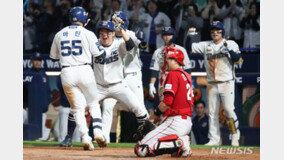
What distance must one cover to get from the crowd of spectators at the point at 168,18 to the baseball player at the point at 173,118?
617 centimetres

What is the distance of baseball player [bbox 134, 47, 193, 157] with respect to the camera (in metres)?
5.95

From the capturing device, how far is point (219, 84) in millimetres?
9320

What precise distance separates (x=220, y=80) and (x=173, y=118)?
3421 mm

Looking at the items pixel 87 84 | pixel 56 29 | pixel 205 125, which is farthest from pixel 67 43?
pixel 56 29

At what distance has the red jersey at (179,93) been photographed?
596 centimetres

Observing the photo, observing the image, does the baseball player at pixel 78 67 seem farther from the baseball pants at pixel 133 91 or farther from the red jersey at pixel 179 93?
the baseball pants at pixel 133 91

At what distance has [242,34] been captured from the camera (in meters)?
12.4

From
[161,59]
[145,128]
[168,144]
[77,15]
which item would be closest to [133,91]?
[161,59]

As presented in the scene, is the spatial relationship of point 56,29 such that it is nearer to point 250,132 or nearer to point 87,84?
point 250,132

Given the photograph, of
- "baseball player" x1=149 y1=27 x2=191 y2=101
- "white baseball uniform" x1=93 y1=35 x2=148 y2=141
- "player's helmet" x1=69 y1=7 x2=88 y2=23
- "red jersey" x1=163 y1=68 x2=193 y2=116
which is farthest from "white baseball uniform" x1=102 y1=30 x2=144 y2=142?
"red jersey" x1=163 y1=68 x2=193 y2=116

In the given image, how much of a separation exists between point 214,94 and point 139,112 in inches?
76.4

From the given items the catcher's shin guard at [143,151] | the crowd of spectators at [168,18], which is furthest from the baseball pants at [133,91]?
the crowd of spectators at [168,18]

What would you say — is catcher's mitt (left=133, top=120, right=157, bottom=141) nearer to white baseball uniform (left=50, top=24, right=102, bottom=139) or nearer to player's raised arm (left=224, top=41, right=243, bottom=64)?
white baseball uniform (left=50, top=24, right=102, bottom=139)

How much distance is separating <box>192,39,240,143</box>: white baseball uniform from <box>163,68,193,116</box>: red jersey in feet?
10.7
